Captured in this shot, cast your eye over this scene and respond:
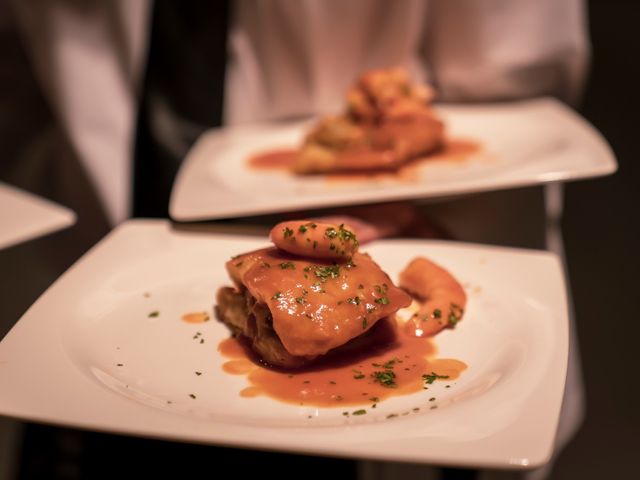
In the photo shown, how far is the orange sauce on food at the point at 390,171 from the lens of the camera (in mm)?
1336

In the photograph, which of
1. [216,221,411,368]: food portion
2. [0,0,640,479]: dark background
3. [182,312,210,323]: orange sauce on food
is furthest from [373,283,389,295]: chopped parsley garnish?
[0,0,640,479]: dark background

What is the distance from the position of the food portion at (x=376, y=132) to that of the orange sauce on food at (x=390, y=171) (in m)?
0.01

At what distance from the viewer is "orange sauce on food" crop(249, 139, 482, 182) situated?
134cm

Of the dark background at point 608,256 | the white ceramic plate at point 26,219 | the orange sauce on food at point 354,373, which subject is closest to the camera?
the orange sauce on food at point 354,373

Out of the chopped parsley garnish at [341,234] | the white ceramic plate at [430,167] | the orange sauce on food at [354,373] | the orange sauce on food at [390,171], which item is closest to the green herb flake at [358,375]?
the orange sauce on food at [354,373]

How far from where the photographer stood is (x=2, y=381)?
66cm

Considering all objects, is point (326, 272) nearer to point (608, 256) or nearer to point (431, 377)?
point (431, 377)

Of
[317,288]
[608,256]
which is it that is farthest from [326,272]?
[608,256]

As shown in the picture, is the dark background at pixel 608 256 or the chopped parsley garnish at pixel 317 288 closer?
the chopped parsley garnish at pixel 317 288

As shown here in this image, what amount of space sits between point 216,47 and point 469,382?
110cm

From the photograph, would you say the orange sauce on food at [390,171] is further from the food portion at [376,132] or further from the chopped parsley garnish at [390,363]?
the chopped parsley garnish at [390,363]

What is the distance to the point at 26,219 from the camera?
1016 mm

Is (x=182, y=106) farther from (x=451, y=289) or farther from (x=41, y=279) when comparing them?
(x=451, y=289)

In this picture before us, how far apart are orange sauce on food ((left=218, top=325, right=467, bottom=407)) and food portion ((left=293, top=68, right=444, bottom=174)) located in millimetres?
569
